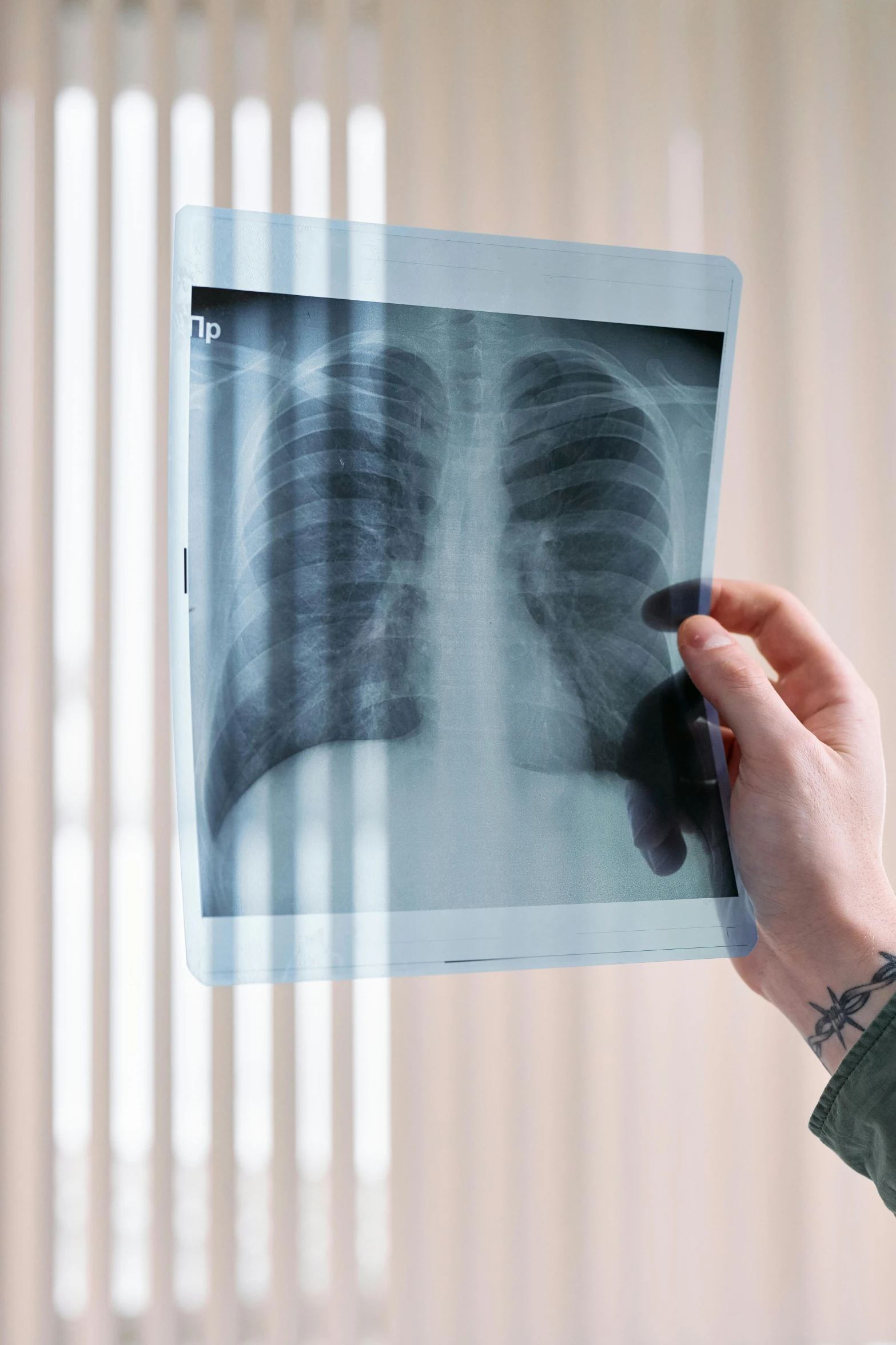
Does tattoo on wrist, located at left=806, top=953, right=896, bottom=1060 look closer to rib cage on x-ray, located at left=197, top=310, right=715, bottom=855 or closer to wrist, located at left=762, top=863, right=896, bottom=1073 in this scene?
wrist, located at left=762, top=863, right=896, bottom=1073

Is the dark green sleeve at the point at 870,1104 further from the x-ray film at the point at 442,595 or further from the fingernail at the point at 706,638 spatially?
the fingernail at the point at 706,638

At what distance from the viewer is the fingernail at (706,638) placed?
24.2 inches

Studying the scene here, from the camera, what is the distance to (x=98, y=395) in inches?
34.5

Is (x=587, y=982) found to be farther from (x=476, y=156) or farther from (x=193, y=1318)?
(x=476, y=156)

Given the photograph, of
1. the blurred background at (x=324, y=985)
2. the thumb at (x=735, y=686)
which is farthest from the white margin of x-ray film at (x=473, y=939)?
the blurred background at (x=324, y=985)

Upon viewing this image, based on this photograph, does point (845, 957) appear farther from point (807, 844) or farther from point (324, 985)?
point (324, 985)

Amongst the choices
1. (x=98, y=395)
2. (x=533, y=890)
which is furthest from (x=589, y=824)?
(x=98, y=395)

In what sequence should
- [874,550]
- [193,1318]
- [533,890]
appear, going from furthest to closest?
[874,550] → [193,1318] → [533,890]

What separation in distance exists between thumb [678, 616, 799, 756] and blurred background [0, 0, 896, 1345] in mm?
391

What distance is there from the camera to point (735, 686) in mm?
608

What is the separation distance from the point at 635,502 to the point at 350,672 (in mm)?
236

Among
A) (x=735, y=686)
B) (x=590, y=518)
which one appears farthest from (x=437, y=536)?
(x=735, y=686)

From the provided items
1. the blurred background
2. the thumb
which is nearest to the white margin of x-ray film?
the thumb

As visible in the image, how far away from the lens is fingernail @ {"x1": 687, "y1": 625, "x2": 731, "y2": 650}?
2.02 ft
